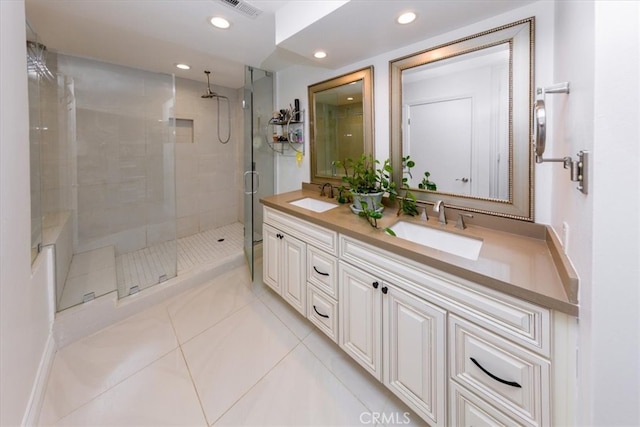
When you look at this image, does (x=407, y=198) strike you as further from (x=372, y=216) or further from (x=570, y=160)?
(x=570, y=160)

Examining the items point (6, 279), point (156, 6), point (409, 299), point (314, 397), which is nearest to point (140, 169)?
point (156, 6)

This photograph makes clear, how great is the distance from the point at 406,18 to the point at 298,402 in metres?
2.17

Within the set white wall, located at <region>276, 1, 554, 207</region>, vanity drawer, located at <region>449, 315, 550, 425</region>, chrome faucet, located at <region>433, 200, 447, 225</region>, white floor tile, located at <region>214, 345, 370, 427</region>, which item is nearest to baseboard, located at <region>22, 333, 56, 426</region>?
white floor tile, located at <region>214, 345, 370, 427</region>

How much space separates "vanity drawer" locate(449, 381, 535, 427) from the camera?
916mm

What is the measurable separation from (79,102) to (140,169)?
81 cm

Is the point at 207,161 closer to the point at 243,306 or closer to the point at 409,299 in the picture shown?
the point at 243,306

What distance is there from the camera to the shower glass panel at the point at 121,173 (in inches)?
98.0

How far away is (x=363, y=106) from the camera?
195 cm

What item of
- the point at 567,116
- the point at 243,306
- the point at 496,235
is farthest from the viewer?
the point at 243,306

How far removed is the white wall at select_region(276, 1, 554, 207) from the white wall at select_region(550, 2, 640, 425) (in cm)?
63

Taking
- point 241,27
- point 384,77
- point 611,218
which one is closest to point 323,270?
point 611,218

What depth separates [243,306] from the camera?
2.18 metres

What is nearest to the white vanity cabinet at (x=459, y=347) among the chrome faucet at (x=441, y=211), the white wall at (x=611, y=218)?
the white wall at (x=611, y=218)

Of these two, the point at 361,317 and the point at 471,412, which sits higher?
the point at 361,317
